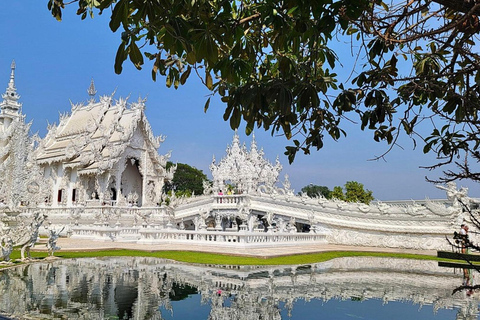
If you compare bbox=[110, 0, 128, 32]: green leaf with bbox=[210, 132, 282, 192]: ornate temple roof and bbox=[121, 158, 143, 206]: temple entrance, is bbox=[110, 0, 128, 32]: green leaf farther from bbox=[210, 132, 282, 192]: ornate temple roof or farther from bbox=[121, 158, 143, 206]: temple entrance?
bbox=[121, 158, 143, 206]: temple entrance

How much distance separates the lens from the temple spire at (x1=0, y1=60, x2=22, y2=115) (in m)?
26.5

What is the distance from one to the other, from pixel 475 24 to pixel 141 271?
7600mm

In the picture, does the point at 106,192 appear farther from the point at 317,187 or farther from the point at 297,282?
the point at 317,187

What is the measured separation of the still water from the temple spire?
67.2 ft

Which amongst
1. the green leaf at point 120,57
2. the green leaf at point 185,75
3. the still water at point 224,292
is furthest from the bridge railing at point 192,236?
the green leaf at point 120,57

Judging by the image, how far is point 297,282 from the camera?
7688 millimetres

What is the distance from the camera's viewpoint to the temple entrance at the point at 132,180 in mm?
27250

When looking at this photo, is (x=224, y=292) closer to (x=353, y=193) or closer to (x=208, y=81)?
(x=208, y=81)

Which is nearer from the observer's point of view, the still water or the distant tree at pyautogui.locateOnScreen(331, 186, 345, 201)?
the still water

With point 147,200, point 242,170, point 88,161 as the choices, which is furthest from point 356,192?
point 88,161

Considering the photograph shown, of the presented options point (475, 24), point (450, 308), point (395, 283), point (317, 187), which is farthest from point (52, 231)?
point (317, 187)

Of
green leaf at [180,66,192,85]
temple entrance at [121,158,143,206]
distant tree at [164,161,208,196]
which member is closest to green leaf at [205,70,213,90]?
green leaf at [180,66,192,85]

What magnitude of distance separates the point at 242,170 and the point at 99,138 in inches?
358

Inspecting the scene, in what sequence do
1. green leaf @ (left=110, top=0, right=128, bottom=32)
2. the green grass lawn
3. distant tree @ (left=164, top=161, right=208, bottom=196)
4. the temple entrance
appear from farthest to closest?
distant tree @ (left=164, top=161, right=208, bottom=196)
the temple entrance
the green grass lawn
green leaf @ (left=110, top=0, right=128, bottom=32)
